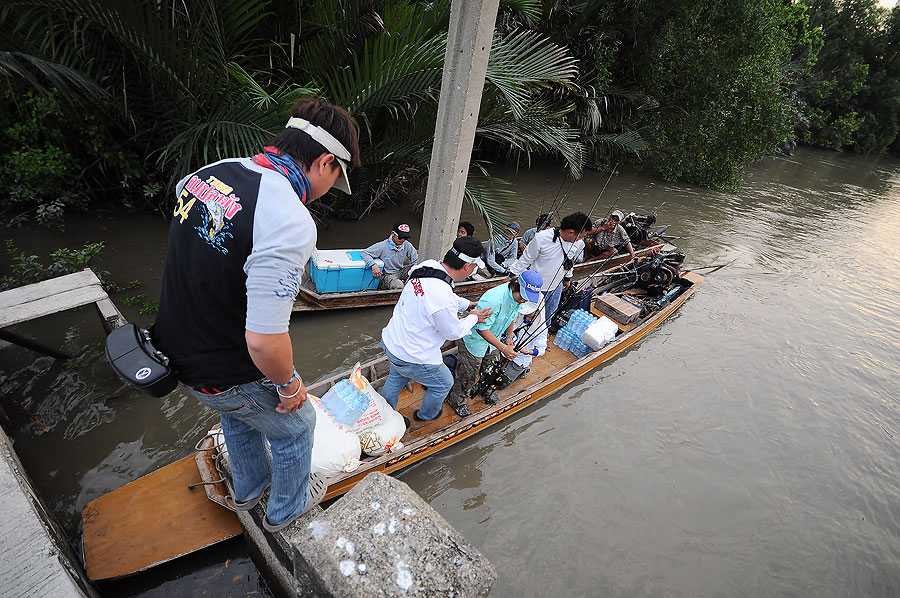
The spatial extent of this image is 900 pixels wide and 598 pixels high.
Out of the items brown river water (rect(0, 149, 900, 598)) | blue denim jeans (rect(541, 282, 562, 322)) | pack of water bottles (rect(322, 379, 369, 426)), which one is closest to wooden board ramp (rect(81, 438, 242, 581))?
brown river water (rect(0, 149, 900, 598))

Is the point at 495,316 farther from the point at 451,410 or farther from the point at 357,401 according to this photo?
the point at 357,401

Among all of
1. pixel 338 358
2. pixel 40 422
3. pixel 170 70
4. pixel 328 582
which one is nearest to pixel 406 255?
pixel 338 358

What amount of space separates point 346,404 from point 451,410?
1342 millimetres

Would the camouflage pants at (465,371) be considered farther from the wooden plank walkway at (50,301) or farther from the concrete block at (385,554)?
the wooden plank walkway at (50,301)

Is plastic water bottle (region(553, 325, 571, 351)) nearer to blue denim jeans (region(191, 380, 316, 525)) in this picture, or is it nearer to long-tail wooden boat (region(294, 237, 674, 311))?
long-tail wooden boat (region(294, 237, 674, 311))

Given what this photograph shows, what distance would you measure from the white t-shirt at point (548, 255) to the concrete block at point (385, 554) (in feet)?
12.0

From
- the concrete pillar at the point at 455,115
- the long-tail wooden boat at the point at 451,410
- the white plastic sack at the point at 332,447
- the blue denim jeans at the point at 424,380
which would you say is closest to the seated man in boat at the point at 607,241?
the long-tail wooden boat at the point at 451,410

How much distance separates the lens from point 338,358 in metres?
5.42

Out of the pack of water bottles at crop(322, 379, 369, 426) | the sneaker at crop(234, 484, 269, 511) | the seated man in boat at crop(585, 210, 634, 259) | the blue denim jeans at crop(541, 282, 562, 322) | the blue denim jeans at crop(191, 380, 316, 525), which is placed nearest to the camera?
the blue denim jeans at crop(191, 380, 316, 525)

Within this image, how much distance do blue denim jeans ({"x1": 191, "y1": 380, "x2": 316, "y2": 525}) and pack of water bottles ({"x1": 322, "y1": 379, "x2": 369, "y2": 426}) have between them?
31.2 inches

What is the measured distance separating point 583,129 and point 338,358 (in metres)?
9.22

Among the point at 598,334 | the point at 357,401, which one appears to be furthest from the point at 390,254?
the point at 357,401

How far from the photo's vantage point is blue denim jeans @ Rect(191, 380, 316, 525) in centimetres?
179

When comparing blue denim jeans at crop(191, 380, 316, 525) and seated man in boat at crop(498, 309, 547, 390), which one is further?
seated man in boat at crop(498, 309, 547, 390)
